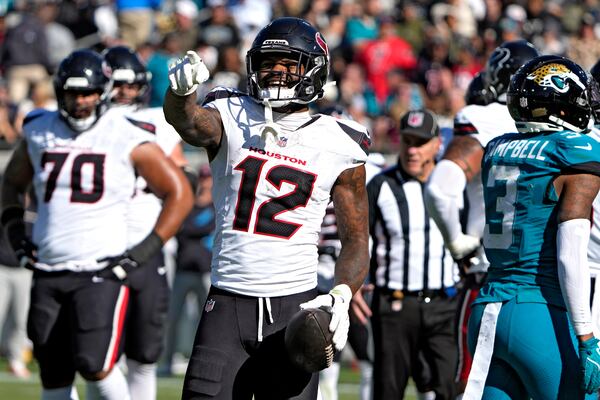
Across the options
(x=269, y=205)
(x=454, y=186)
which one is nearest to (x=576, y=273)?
(x=269, y=205)

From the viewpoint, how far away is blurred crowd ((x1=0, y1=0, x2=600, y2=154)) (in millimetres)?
13867

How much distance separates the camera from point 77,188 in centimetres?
660

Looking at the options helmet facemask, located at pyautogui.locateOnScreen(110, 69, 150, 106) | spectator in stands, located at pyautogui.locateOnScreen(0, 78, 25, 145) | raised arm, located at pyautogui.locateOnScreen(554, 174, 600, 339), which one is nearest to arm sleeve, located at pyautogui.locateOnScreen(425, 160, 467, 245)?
raised arm, located at pyautogui.locateOnScreen(554, 174, 600, 339)

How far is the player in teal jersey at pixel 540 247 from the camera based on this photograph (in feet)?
15.3

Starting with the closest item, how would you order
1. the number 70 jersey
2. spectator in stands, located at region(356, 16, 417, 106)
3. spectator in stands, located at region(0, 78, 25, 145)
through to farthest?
the number 70 jersey < spectator in stands, located at region(0, 78, 25, 145) < spectator in stands, located at region(356, 16, 417, 106)

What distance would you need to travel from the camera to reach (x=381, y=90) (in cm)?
1498

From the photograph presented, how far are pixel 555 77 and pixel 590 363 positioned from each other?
1.10 metres

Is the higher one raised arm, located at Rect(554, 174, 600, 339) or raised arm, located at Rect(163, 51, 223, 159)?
raised arm, located at Rect(163, 51, 223, 159)

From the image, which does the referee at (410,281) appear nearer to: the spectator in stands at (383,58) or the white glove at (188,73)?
the white glove at (188,73)

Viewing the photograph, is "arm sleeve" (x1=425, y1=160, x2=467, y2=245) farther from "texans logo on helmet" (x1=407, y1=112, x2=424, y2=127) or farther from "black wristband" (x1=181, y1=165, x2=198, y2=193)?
"black wristband" (x1=181, y1=165, x2=198, y2=193)

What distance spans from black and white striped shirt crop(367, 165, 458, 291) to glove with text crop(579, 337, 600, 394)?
2.74 meters

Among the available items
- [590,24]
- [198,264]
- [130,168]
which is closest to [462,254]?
[130,168]

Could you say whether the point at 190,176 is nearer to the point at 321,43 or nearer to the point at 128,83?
the point at 128,83

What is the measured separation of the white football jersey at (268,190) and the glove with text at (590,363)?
106 centimetres
